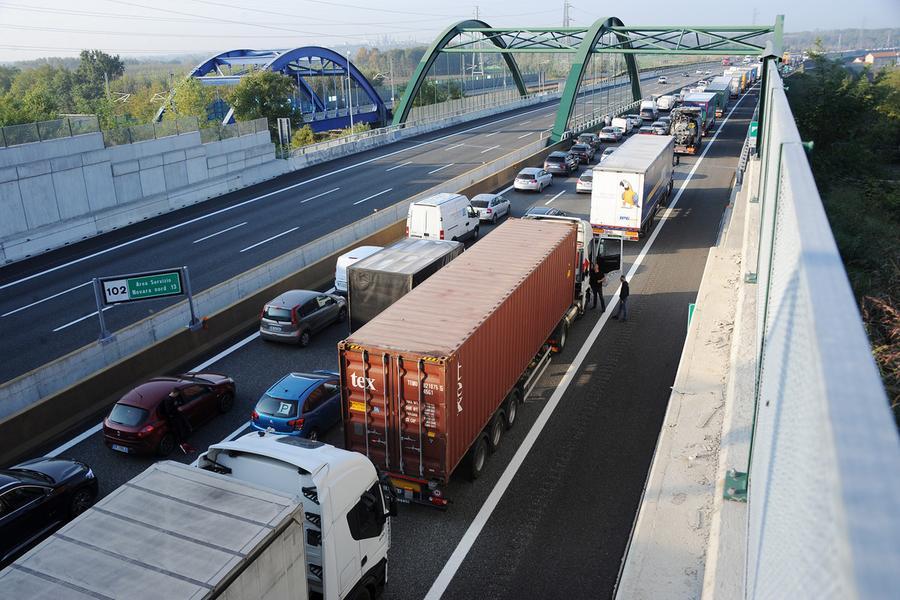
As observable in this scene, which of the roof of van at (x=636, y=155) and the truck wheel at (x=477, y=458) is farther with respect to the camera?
the roof of van at (x=636, y=155)

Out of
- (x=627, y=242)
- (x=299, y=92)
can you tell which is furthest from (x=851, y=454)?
(x=299, y=92)

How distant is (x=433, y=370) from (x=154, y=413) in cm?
617

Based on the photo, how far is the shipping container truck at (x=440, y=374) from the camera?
38.5 ft

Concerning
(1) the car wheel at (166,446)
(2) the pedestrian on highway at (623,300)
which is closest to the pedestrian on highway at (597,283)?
(2) the pedestrian on highway at (623,300)

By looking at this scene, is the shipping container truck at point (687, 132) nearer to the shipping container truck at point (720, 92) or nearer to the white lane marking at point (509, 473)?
the shipping container truck at point (720, 92)

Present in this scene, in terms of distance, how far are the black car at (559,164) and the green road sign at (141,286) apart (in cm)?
2910

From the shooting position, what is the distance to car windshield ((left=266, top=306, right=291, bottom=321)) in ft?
62.7

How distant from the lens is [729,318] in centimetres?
1805

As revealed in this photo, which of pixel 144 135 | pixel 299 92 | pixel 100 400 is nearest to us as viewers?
pixel 100 400

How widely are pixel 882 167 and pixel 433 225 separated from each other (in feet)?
125

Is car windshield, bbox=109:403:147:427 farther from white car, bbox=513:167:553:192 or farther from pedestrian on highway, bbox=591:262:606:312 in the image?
white car, bbox=513:167:553:192

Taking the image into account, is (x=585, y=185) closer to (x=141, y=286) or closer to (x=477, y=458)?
(x=141, y=286)

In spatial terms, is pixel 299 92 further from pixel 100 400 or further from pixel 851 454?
pixel 851 454

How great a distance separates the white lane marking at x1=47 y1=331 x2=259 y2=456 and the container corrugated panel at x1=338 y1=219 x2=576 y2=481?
4598 millimetres
